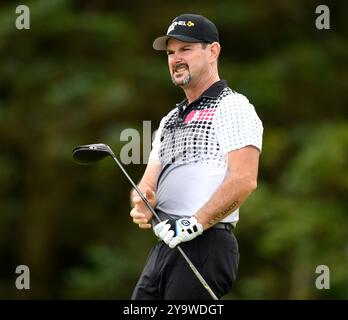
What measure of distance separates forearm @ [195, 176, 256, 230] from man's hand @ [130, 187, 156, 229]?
32 centimetres

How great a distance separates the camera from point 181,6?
55.2 feet

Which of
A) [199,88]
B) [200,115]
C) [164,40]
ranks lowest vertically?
[200,115]

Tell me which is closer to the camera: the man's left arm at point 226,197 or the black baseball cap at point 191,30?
the man's left arm at point 226,197

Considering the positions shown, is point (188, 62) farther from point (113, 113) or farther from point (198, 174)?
point (113, 113)

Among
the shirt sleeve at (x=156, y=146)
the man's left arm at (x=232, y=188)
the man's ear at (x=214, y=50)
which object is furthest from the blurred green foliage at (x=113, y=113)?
the man's left arm at (x=232, y=188)

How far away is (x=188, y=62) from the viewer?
222 inches

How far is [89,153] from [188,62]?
69cm

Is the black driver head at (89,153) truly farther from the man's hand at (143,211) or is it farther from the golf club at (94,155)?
the man's hand at (143,211)

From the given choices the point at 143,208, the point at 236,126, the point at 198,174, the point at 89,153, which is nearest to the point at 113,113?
the point at 89,153

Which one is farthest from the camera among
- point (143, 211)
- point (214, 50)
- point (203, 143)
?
point (214, 50)

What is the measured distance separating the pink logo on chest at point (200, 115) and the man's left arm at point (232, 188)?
237 millimetres

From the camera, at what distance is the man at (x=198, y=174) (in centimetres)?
536

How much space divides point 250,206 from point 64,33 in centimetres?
446

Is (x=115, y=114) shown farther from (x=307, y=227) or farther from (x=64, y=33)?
(x=307, y=227)
